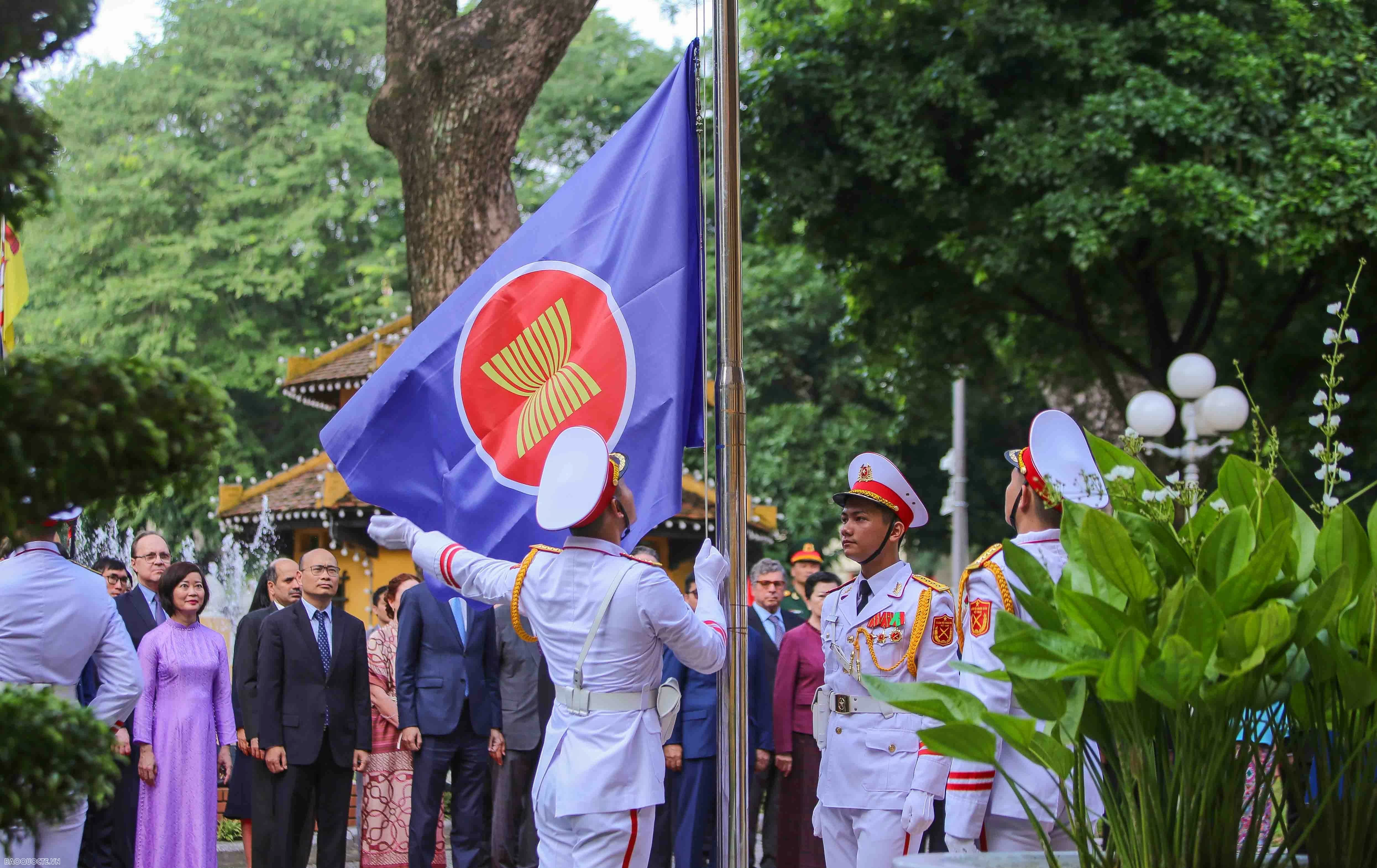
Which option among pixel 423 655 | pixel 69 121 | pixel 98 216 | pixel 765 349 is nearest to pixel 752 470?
pixel 765 349

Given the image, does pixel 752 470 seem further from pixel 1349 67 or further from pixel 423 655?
pixel 423 655

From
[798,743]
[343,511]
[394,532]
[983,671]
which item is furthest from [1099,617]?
[343,511]

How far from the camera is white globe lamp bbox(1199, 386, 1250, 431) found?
1285cm

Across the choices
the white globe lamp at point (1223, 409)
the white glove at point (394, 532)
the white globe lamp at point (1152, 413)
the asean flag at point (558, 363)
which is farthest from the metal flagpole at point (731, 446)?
the white globe lamp at point (1223, 409)

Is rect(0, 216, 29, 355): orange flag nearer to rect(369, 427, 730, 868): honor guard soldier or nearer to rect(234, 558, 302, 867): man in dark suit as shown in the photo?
rect(234, 558, 302, 867): man in dark suit

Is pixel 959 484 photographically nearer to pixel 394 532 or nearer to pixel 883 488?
pixel 883 488

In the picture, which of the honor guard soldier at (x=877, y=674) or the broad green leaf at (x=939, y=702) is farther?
the honor guard soldier at (x=877, y=674)

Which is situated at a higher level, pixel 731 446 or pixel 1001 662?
pixel 731 446

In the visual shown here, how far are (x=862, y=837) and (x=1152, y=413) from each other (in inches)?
310

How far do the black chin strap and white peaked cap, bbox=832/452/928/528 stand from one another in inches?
1.9

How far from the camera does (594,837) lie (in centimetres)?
497

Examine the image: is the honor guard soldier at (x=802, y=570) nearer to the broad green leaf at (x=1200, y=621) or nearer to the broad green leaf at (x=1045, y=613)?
the broad green leaf at (x=1045, y=613)

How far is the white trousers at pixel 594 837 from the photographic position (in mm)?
4957

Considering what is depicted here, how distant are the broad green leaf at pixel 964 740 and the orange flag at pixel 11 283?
19.4ft
